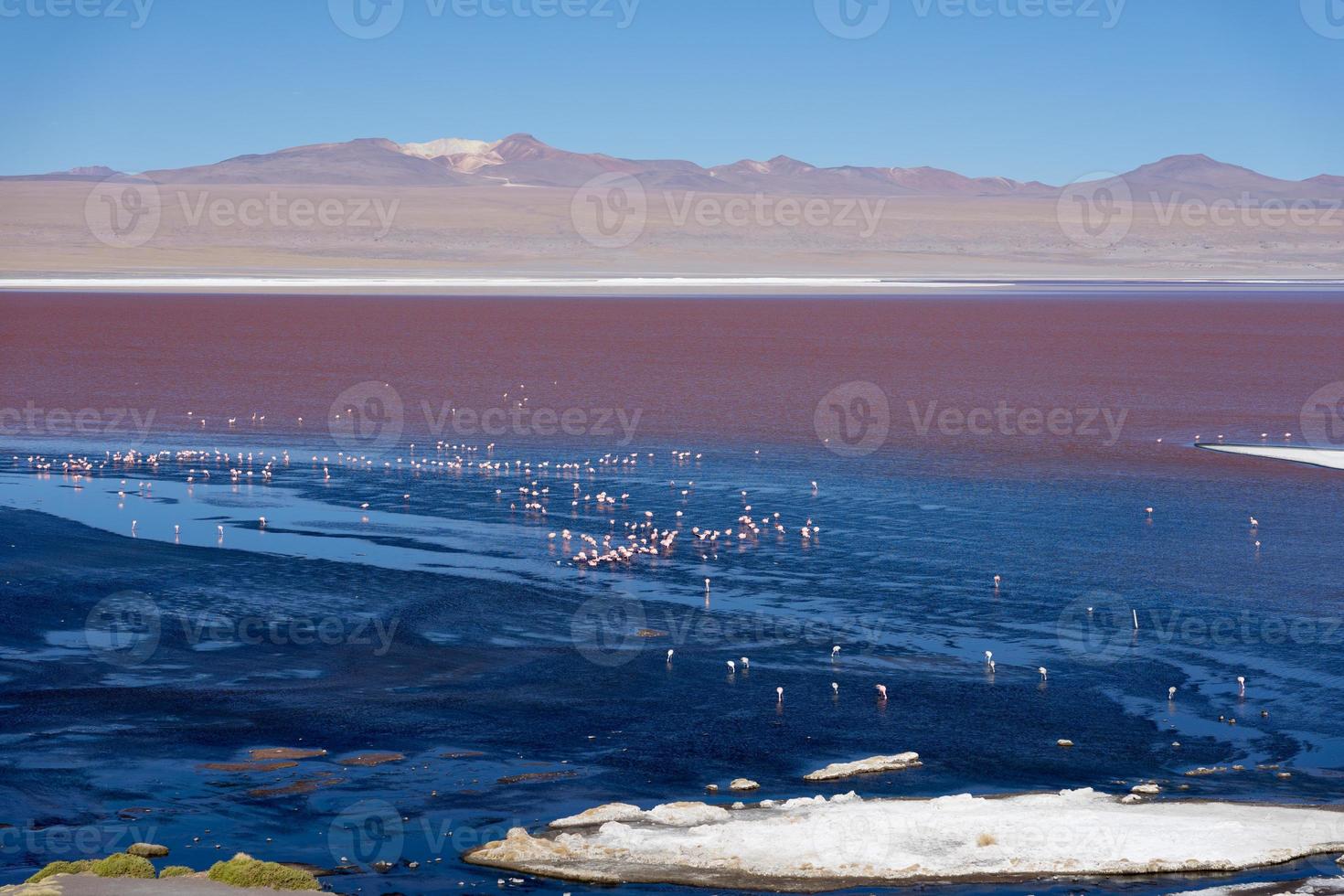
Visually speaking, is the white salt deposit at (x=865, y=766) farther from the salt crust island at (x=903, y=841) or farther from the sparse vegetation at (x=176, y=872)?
the sparse vegetation at (x=176, y=872)

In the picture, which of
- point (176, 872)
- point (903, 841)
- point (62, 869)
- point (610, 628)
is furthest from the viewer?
point (610, 628)

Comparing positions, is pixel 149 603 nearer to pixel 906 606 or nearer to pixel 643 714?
pixel 643 714

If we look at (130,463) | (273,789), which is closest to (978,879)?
(273,789)

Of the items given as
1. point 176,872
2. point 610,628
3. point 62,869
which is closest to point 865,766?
point 610,628

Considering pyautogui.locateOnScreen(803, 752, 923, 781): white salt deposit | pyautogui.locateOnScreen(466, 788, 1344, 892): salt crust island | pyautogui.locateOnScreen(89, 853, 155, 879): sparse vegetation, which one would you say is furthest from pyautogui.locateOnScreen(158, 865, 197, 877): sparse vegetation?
pyautogui.locateOnScreen(803, 752, 923, 781): white salt deposit

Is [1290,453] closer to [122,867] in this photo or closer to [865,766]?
[865,766]
